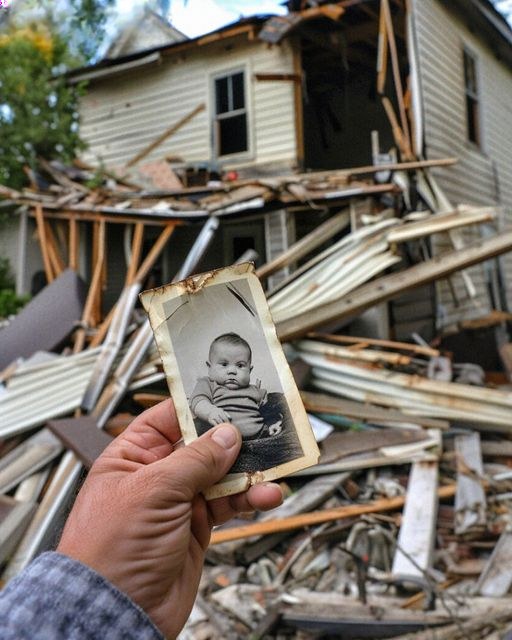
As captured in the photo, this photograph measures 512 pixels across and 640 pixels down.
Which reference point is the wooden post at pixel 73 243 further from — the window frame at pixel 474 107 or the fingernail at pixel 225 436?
the window frame at pixel 474 107

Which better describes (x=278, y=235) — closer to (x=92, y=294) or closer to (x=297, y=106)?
(x=297, y=106)

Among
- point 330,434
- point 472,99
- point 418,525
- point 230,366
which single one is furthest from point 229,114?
point 230,366

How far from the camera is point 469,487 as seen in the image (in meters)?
4.84

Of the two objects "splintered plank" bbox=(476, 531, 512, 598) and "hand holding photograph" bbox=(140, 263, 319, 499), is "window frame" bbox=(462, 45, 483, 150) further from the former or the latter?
"hand holding photograph" bbox=(140, 263, 319, 499)

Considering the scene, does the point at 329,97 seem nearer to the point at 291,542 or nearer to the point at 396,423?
the point at 396,423

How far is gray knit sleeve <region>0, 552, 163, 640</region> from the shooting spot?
0.84m

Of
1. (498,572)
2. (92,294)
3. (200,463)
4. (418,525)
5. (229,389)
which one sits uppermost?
(92,294)

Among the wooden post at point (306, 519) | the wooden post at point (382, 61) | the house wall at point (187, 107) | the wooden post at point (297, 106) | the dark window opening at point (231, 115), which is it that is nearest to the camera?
the wooden post at point (306, 519)

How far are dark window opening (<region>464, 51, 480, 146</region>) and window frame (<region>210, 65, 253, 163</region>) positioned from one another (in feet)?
15.3

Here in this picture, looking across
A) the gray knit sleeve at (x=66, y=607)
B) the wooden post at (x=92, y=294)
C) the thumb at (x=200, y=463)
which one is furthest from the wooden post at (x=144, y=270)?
the gray knit sleeve at (x=66, y=607)

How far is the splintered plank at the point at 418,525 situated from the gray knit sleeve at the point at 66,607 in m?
3.14

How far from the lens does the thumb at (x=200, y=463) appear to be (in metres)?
1.18

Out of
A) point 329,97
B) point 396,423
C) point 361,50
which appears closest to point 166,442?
point 396,423

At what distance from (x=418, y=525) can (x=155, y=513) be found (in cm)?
376
